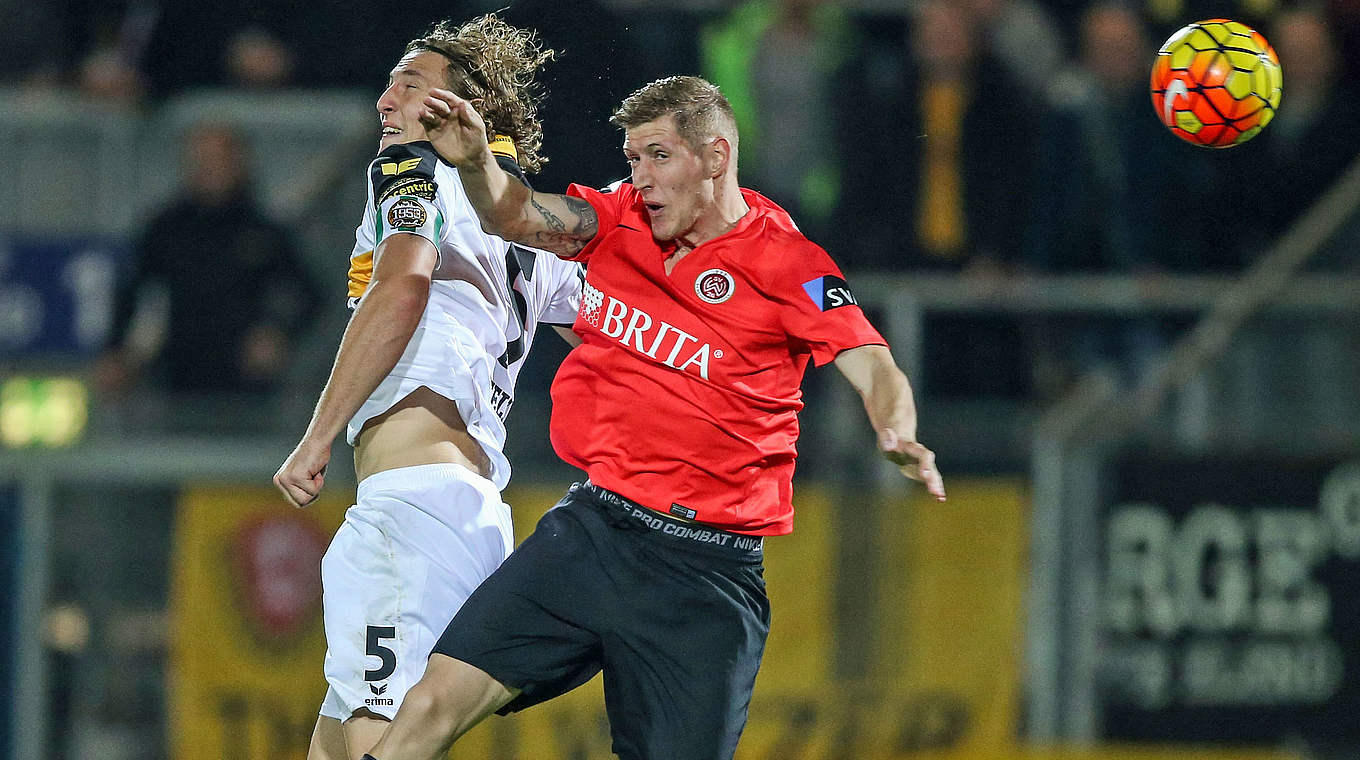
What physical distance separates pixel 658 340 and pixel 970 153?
395cm

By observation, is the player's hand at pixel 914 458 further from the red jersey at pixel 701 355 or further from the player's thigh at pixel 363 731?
the player's thigh at pixel 363 731

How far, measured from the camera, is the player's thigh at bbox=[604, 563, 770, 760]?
4457 millimetres

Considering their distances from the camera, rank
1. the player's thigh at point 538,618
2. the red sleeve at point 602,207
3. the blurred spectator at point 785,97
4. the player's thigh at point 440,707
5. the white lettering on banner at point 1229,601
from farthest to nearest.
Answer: the white lettering on banner at point 1229,601, the blurred spectator at point 785,97, the red sleeve at point 602,207, the player's thigh at point 538,618, the player's thigh at point 440,707

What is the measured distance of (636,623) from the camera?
446 centimetres

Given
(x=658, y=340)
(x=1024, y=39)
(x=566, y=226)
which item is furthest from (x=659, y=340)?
(x=1024, y=39)

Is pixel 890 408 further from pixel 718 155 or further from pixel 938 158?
pixel 938 158

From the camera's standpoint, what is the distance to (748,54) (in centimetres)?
788

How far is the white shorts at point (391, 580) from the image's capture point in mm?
4379

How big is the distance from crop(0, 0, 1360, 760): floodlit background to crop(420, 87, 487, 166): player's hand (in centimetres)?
333

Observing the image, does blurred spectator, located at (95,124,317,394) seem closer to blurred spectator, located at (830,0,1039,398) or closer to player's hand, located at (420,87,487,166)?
blurred spectator, located at (830,0,1039,398)

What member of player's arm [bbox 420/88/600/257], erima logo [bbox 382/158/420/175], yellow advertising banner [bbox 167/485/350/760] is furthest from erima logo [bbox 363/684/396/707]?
yellow advertising banner [bbox 167/485/350/760]

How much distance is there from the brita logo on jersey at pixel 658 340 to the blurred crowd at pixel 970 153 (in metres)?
2.84

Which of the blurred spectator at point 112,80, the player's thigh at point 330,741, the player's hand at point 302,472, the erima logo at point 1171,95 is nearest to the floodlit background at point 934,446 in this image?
A: the blurred spectator at point 112,80

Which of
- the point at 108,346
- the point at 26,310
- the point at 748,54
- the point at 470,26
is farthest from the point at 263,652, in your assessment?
the point at 470,26
